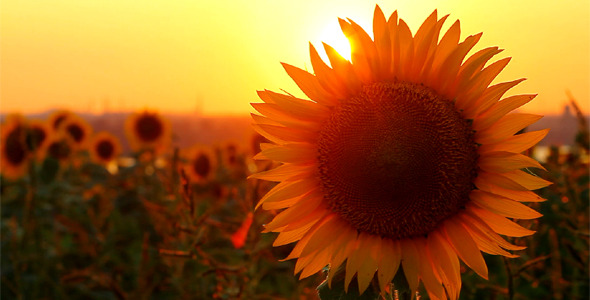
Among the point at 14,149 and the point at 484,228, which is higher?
the point at 484,228

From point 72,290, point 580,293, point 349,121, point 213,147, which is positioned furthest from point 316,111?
point 213,147

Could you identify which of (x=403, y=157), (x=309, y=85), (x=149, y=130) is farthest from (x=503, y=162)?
(x=149, y=130)

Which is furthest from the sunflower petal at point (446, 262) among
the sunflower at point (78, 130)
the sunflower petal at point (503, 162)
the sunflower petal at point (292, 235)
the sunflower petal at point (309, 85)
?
the sunflower at point (78, 130)

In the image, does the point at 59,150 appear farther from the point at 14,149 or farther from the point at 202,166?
the point at 202,166

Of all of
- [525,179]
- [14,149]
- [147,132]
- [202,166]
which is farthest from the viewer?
[147,132]

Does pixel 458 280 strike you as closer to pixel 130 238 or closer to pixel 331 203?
pixel 331 203

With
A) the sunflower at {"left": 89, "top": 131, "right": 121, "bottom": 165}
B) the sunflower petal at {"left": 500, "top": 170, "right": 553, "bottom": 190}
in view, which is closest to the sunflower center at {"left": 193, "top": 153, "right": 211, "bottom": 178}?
the sunflower at {"left": 89, "top": 131, "right": 121, "bottom": 165}
